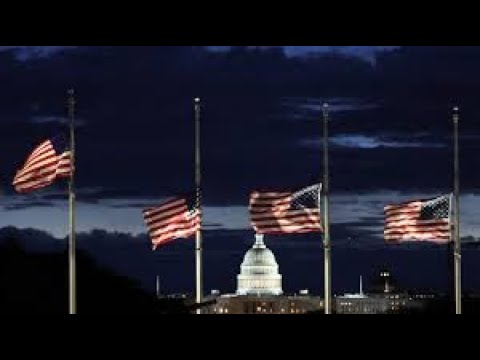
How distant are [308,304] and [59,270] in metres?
91.3

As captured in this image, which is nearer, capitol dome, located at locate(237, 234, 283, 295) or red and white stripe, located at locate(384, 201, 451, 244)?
red and white stripe, located at locate(384, 201, 451, 244)

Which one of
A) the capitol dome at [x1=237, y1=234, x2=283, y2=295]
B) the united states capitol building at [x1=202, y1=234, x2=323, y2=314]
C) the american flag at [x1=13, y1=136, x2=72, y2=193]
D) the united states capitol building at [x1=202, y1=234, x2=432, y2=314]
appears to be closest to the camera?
the american flag at [x1=13, y1=136, x2=72, y2=193]

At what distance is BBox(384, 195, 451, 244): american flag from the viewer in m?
40.8

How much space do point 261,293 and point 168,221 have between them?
116745mm

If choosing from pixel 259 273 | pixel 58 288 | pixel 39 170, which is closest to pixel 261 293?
pixel 259 273

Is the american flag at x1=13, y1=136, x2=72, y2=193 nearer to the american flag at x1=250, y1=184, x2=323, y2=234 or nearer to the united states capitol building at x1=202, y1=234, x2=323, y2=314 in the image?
the american flag at x1=250, y1=184, x2=323, y2=234

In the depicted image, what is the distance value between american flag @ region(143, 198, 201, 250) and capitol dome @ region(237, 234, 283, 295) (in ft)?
378

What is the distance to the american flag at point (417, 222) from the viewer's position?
40.8 meters

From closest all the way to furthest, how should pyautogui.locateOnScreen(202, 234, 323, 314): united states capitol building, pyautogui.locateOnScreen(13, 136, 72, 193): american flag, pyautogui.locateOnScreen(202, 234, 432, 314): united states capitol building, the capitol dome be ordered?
pyautogui.locateOnScreen(13, 136, 72, 193): american flag → pyautogui.locateOnScreen(202, 234, 323, 314): united states capitol building → pyautogui.locateOnScreen(202, 234, 432, 314): united states capitol building → the capitol dome

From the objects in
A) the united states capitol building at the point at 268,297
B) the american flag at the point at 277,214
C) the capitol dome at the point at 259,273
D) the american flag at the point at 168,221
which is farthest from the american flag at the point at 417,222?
the capitol dome at the point at 259,273

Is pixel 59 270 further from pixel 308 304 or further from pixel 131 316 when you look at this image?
pixel 308 304

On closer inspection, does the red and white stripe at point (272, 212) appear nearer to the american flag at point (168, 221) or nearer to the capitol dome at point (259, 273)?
the american flag at point (168, 221)

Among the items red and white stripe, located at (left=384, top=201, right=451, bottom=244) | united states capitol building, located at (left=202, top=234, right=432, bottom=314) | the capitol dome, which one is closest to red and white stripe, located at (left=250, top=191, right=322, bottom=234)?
red and white stripe, located at (left=384, top=201, right=451, bottom=244)
